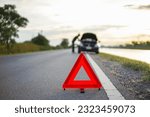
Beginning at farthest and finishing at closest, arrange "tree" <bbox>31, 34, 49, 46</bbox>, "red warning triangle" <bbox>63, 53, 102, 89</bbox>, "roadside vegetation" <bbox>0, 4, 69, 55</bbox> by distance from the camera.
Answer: "tree" <bbox>31, 34, 49, 46</bbox> < "roadside vegetation" <bbox>0, 4, 69, 55</bbox> < "red warning triangle" <bbox>63, 53, 102, 89</bbox>

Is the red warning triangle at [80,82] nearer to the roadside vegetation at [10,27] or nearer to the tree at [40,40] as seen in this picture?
the roadside vegetation at [10,27]

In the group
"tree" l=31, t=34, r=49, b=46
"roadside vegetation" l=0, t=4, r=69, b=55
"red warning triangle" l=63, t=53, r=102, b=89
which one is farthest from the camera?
"tree" l=31, t=34, r=49, b=46

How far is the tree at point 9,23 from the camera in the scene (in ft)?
162

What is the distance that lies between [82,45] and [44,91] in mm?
33324

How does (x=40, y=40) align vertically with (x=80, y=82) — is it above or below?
below

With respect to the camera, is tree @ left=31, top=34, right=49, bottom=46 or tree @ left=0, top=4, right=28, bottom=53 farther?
tree @ left=31, top=34, right=49, bottom=46

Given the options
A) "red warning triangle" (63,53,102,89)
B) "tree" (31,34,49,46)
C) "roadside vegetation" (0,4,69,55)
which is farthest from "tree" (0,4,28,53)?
"tree" (31,34,49,46)

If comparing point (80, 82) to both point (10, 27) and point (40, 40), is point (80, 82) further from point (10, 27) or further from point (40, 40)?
point (40, 40)

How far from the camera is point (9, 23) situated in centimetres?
5225

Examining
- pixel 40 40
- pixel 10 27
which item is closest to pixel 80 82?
pixel 10 27

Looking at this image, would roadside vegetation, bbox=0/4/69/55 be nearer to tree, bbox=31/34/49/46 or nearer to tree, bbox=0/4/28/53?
tree, bbox=0/4/28/53

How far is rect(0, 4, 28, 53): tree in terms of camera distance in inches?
1948

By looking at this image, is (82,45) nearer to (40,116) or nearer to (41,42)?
(40,116)

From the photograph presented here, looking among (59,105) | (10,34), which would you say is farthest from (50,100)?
(10,34)
